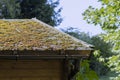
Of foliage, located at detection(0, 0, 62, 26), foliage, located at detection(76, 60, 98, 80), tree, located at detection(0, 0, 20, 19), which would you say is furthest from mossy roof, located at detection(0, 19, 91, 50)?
foliage, located at detection(0, 0, 62, 26)

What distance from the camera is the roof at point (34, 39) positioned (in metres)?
5.23

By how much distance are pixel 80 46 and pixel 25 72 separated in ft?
3.27

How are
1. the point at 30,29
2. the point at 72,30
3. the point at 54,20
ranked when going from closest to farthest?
1. the point at 30,29
2. the point at 54,20
3. the point at 72,30

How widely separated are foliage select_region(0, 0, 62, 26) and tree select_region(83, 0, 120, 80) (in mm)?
18867

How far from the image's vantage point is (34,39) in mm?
5633

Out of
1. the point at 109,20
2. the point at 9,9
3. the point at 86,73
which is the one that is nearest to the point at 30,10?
the point at 9,9

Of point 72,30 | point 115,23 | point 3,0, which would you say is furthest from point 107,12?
point 72,30

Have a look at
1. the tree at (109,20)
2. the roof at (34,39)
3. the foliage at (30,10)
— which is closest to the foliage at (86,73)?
→ the roof at (34,39)

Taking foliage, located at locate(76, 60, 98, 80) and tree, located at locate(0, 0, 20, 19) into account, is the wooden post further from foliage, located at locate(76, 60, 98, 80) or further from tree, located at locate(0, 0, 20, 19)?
tree, located at locate(0, 0, 20, 19)

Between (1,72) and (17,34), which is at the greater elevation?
(17,34)

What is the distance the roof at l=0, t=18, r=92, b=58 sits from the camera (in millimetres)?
5234

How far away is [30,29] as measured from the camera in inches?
249

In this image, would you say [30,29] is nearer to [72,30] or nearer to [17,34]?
[17,34]

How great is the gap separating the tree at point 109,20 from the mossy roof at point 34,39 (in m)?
2.34
